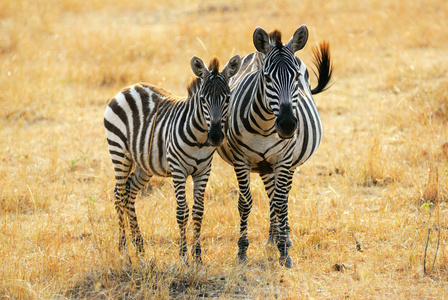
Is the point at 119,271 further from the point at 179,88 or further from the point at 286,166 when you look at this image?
the point at 179,88

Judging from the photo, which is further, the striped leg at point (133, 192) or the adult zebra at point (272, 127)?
the striped leg at point (133, 192)

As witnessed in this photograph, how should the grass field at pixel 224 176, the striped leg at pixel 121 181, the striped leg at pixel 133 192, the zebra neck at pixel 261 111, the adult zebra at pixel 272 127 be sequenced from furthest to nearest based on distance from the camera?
the striped leg at pixel 133 192 → the striped leg at pixel 121 181 → the zebra neck at pixel 261 111 → the grass field at pixel 224 176 → the adult zebra at pixel 272 127

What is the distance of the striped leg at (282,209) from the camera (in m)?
5.48

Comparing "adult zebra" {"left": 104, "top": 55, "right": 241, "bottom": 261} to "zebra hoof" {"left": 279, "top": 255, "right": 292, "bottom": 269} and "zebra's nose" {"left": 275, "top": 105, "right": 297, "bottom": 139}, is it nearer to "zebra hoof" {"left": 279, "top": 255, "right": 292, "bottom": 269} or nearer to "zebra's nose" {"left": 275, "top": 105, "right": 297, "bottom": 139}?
"zebra's nose" {"left": 275, "top": 105, "right": 297, "bottom": 139}

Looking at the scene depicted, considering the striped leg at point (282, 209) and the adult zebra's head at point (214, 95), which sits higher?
the adult zebra's head at point (214, 95)

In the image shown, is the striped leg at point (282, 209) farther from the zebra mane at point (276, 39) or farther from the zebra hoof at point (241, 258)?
the zebra mane at point (276, 39)

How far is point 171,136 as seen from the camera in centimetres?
530

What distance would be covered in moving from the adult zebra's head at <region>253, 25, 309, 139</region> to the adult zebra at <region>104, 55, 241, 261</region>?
32 cm

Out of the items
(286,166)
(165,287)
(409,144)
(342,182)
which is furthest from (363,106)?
(165,287)

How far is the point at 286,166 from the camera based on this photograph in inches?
215

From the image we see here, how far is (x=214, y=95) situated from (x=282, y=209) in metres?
1.60

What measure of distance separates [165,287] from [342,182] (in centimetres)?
380

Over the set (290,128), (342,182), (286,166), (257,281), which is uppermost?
(290,128)

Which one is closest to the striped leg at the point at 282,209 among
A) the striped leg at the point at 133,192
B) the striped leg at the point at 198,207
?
the striped leg at the point at 198,207
